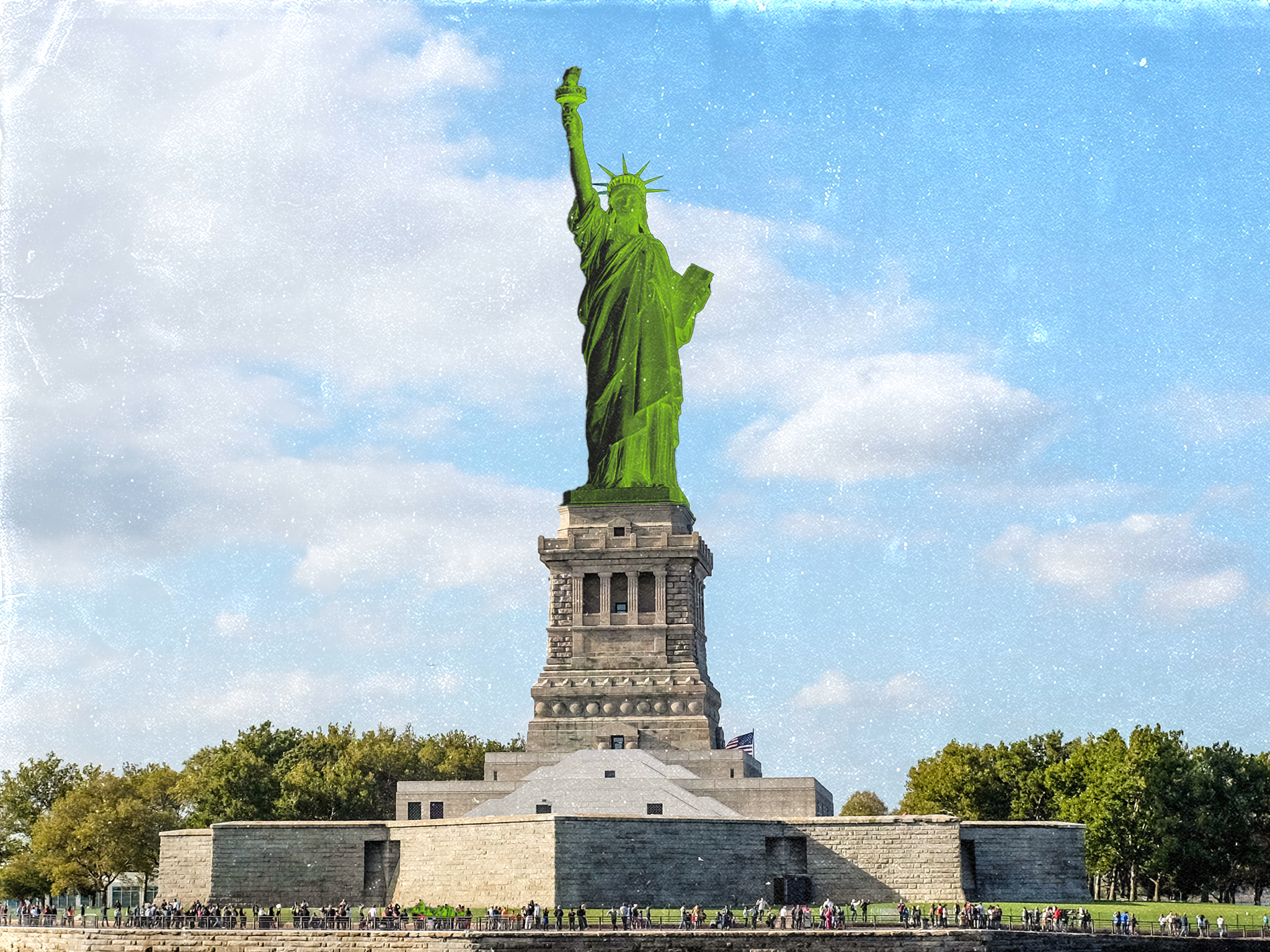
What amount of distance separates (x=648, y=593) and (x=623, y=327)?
11.7 m

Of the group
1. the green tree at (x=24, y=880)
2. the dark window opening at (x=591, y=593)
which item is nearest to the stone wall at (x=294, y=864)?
the dark window opening at (x=591, y=593)

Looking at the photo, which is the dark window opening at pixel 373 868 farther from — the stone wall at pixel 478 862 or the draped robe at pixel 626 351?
the draped robe at pixel 626 351

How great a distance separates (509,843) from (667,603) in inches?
697

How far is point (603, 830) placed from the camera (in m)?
56.4

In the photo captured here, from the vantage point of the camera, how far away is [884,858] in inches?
2331

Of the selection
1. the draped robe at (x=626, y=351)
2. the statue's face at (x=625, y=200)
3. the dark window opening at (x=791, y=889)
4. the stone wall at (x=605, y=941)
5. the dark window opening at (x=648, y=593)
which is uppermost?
the statue's face at (x=625, y=200)

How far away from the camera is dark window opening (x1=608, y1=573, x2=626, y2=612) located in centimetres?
7300

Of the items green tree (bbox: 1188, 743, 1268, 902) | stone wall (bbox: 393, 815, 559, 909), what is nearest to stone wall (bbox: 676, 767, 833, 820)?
stone wall (bbox: 393, 815, 559, 909)

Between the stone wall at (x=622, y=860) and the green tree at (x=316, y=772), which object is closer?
the stone wall at (x=622, y=860)

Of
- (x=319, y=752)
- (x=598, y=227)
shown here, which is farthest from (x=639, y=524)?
(x=319, y=752)

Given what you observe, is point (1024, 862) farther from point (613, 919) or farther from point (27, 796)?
point (27, 796)

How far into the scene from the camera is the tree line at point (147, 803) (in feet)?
251

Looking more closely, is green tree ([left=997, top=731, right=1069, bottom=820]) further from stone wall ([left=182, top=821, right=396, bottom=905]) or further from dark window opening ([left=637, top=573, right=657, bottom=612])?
stone wall ([left=182, top=821, right=396, bottom=905])

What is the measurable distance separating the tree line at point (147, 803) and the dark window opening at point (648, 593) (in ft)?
50.4
